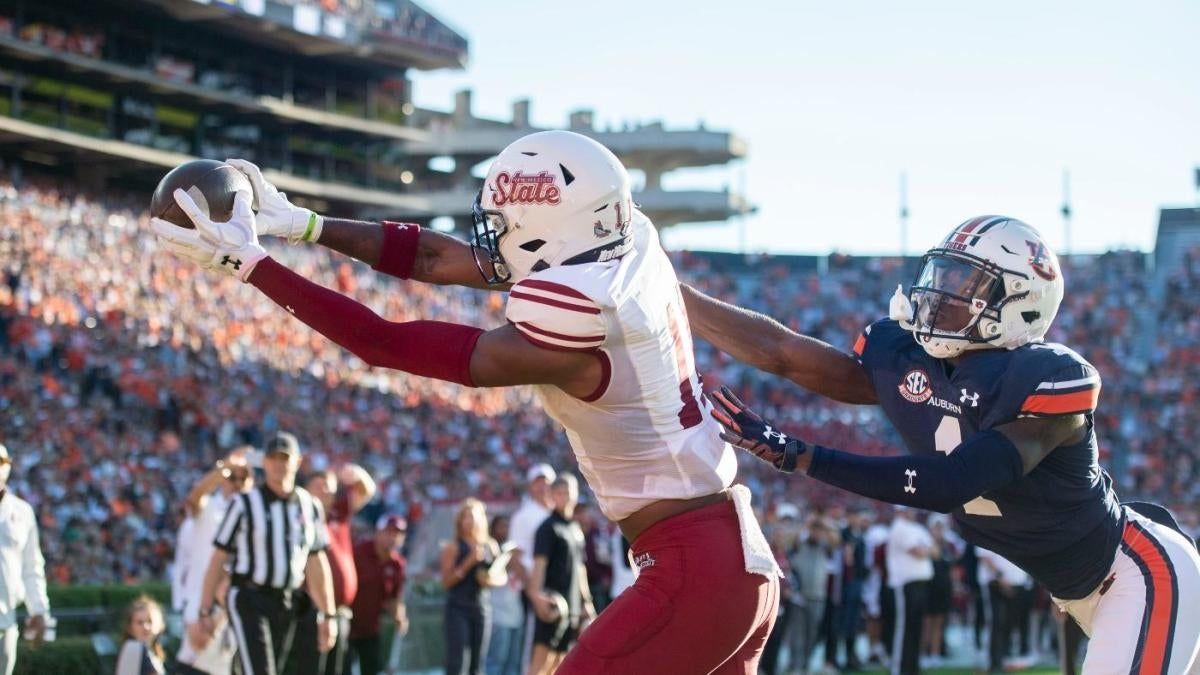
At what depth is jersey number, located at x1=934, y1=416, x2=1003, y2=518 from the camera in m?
4.85

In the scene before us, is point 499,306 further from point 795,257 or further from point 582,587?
point 582,587

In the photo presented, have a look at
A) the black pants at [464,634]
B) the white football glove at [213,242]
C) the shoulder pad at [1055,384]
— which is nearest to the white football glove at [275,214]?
the white football glove at [213,242]

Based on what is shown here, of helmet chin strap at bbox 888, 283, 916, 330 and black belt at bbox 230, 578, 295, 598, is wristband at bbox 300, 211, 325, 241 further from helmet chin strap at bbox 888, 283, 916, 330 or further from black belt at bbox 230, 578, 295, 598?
black belt at bbox 230, 578, 295, 598

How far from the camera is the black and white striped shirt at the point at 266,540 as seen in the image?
911 cm

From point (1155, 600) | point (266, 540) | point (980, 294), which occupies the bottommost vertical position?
point (266, 540)

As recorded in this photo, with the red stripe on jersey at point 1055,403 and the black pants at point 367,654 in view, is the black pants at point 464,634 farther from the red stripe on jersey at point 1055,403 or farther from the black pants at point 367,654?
the red stripe on jersey at point 1055,403

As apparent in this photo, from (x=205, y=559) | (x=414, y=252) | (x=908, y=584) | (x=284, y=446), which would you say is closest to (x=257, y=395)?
(x=908, y=584)

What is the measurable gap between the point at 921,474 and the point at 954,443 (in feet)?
1.68

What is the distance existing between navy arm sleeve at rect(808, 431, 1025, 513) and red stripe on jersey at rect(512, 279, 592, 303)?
0.80m

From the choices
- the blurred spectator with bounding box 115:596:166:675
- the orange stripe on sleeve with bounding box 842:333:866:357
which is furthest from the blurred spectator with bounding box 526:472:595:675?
the orange stripe on sleeve with bounding box 842:333:866:357

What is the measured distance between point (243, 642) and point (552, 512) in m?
2.82

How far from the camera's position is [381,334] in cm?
413

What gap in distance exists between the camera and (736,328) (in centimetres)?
532

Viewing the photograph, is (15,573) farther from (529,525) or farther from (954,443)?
(954,443)
